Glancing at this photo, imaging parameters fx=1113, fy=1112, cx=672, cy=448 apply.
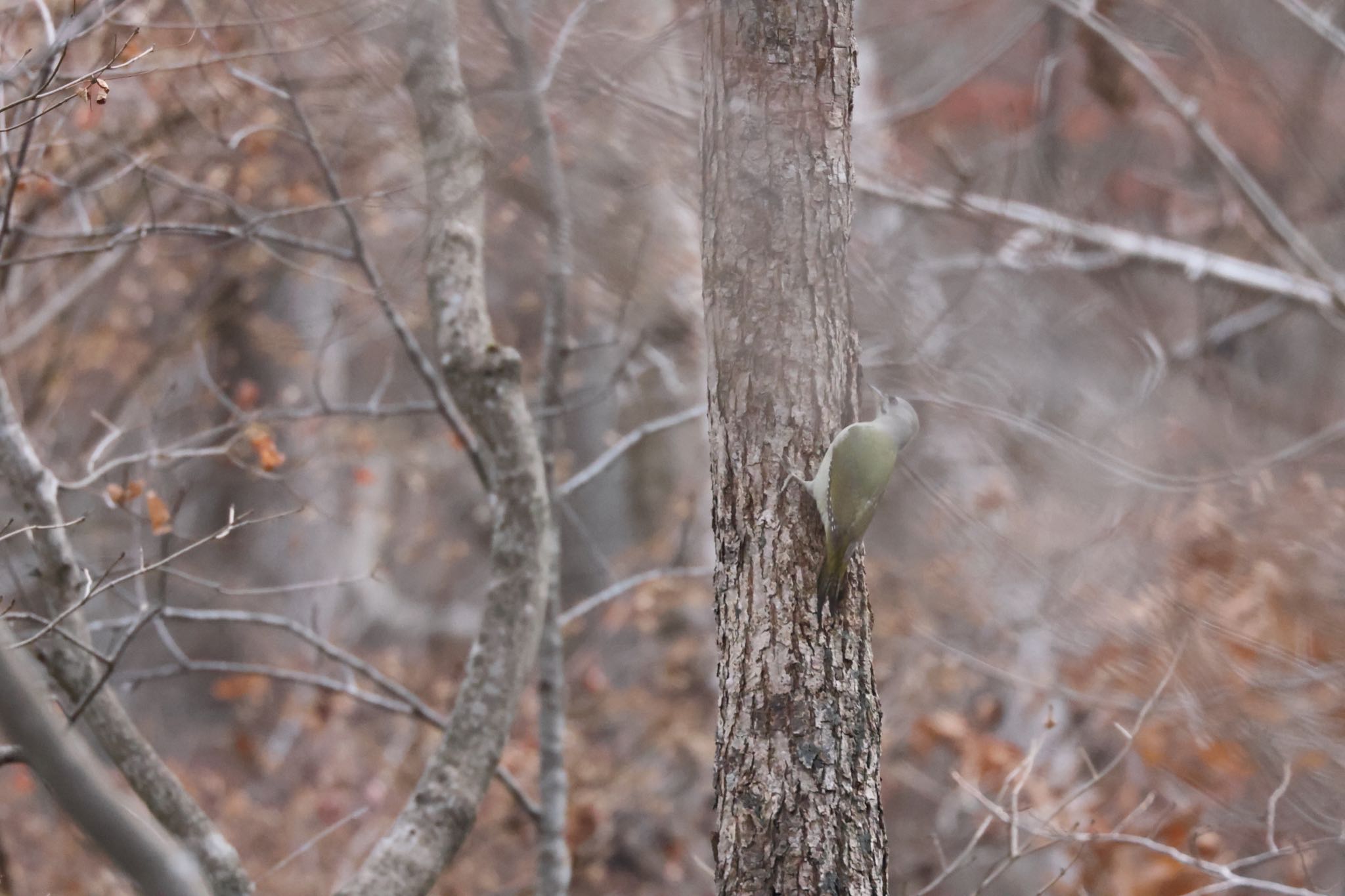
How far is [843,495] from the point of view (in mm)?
2176

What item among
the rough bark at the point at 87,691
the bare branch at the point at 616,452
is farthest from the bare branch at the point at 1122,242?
the rough bark at the point at 87,691

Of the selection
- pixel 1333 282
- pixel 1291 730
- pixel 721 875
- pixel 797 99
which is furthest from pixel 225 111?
pixel 1291 730

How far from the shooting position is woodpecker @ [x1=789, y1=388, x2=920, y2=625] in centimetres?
213

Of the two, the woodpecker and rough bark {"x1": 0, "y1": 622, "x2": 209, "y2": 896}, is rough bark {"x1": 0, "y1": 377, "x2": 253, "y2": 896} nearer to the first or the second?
the woodpecker

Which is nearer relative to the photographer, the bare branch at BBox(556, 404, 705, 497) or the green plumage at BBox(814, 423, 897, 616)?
the green plumage at BBox(814, 423, 897, 616)

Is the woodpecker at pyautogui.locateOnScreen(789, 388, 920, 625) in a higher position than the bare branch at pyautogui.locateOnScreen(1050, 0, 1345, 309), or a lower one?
lower

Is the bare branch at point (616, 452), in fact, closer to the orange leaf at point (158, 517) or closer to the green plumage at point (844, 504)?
the orange leaf at point (158, 517)

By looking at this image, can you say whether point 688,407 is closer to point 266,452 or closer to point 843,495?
point 266,452

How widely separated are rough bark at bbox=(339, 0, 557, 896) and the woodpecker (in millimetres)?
1207

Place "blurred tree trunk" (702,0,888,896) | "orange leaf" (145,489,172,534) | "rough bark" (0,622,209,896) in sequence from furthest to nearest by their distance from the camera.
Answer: "orange leaf" (145,489,172,534) < "blurred tree trunk" (702,0,888,896) < "rough bark" (0,622,209,896)

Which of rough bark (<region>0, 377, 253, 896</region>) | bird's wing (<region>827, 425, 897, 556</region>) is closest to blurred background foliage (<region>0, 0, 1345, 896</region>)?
rough bark (<region>0, 377, 253, 896</region>)

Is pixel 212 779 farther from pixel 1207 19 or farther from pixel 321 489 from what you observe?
pixel 1207 19

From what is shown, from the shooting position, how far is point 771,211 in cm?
225

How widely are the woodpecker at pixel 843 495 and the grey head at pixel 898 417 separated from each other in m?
0.33
